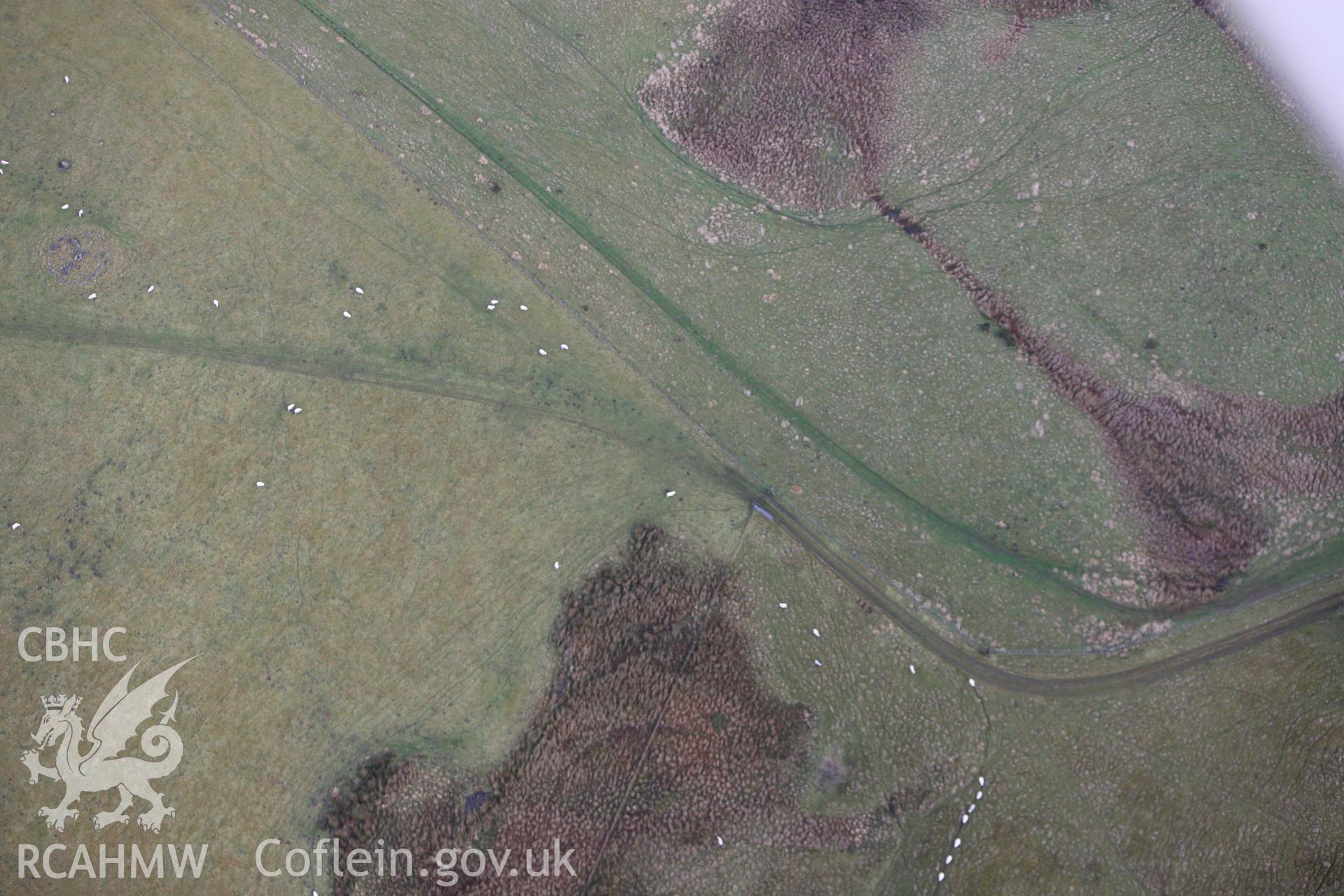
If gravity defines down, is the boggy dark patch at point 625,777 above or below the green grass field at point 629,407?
below

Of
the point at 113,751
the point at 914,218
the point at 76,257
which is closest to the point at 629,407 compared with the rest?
the point at 914,218

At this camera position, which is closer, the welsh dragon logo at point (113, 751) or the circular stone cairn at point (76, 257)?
the welsh dragon logo at point (113, 751)

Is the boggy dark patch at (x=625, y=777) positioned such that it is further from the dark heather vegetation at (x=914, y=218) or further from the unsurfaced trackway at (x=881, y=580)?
the dark heather vegetation at (x=914, y=218)

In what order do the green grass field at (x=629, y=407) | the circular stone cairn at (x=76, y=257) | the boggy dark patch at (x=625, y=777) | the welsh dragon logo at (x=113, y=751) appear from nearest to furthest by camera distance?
the boggy dark patch at (x=625, y=777)
the green grass field at (x=629, y=407)
the welsh dragon logo at (x=113, y=751)
the circular stone cairn at (x=76, y=257)

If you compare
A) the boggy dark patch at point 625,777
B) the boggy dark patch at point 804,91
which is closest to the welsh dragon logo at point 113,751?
the boggy dark patch at point 625,777

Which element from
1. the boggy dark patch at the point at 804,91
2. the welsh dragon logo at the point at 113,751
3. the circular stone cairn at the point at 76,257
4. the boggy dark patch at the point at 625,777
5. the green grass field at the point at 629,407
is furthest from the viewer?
the circular stone cairn at the point at 76,257
